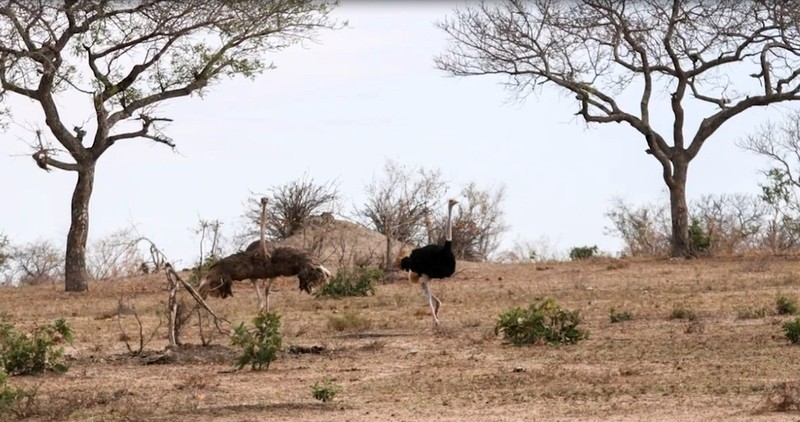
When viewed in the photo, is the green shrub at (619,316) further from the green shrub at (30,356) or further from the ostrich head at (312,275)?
the green shrub at (30,356)

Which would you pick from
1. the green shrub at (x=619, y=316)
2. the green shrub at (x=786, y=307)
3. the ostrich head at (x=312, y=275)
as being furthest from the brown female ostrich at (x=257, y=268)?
the green shrub at (x=786, y=307)

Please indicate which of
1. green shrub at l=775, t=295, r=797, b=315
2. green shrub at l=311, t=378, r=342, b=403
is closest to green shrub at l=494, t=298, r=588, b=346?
green shrub at l=775, t=295, r=797, b=315

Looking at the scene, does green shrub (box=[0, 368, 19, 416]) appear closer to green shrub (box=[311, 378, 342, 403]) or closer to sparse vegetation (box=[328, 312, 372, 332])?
green shrub (box=[311, 378, 342, 403])

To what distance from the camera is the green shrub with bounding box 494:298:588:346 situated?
13.3 metres

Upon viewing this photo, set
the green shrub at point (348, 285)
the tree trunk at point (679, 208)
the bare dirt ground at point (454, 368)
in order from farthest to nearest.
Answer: the tree trunk at point (679, 208) < the green shrub at point (348, 285) < the bare dirt ground at point (454, 368)

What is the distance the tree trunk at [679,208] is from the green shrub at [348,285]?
10.6m

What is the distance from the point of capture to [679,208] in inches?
1189

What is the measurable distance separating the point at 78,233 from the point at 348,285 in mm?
6473

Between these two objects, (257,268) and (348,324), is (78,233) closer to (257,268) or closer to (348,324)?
(257,268)

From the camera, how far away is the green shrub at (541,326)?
43.5 feet

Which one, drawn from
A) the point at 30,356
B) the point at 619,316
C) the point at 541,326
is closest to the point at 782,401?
the point at 541,326

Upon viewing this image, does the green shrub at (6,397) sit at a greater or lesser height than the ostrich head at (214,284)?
Result: lesser

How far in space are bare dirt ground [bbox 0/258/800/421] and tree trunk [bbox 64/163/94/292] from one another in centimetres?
487

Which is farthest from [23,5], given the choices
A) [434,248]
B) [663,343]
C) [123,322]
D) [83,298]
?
[663,343]
